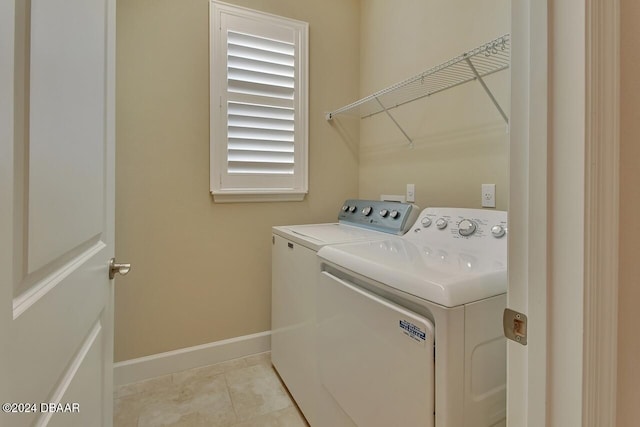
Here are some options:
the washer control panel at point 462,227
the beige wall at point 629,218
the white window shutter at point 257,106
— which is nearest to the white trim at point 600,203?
the beige wall at point 629,218

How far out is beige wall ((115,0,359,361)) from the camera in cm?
180


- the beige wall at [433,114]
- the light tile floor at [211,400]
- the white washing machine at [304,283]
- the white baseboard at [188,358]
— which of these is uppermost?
the beige wall at [433,114]

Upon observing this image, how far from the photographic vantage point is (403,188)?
197 cm

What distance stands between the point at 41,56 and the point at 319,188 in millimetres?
1889

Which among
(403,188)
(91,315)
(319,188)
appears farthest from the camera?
(319,188)

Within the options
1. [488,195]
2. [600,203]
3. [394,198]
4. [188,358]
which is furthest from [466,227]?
[188,358]

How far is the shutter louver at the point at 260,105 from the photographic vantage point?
2.02 m

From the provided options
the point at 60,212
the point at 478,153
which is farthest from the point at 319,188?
the point at 60,212

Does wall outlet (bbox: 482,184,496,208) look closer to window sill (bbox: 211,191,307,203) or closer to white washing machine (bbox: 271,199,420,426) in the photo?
white washing machine (bbox: 271,199,420,426)

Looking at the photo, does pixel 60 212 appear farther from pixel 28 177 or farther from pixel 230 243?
pixel 230 243

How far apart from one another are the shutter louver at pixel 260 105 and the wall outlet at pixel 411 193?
0.82 metres

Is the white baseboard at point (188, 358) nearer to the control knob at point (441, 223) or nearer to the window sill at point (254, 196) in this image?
the window sill at point (254, 196)

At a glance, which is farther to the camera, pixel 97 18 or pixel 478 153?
pixel 478 153

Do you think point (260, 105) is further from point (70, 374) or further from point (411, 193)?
point (70, 374)
